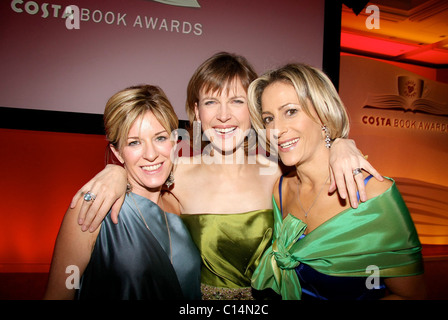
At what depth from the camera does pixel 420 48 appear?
234 inches

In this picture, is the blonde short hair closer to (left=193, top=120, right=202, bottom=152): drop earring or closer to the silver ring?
the silver ring

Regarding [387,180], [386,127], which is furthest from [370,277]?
[386,127]

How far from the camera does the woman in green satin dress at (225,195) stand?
67.8 inches

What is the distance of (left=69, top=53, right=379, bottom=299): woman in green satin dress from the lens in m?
1.72

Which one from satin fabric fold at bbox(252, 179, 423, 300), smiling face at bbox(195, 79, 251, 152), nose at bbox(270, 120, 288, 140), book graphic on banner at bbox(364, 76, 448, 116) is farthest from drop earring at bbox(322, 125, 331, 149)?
book graphic on banner at bbox(364, 76, 448, 116)

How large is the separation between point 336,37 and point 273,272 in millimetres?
2638

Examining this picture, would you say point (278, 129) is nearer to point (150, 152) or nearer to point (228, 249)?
point (150, 152)

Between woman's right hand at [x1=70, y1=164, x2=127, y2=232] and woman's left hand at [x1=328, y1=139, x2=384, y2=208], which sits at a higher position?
woman's left hand at [x1=328, y1=139, x2=384, y2=208]

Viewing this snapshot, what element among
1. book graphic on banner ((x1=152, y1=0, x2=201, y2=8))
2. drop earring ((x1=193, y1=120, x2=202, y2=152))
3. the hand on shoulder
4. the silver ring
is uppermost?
book graphic on banner ((x1=152, y1=0, x2=201, y2=8))

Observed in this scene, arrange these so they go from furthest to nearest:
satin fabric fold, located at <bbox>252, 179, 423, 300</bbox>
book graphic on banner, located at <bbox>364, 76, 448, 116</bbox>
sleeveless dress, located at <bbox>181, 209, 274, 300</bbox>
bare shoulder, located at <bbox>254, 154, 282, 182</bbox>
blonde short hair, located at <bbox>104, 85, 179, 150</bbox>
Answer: book graphic on banner, located at <bbox>364, 76, 448, 116</bbox>
bare shoulder, located at <bbox>254, 154, 282, 182</bbox>
sleeveless dress, located at <bbox>181, 209, 274, 300</bbox>
blonde short hair, located at <bbox>104, 85, 179, 150</bbox>
satin fabric fold, located at <bbox>252, 179, 423, 300</bbox>

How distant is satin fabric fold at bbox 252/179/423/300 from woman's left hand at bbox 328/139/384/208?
0.23 feet

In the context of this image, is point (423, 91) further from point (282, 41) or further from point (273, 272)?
point (273, 272)

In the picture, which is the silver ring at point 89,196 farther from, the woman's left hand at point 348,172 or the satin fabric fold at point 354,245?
the woman's left hand at point 348,172

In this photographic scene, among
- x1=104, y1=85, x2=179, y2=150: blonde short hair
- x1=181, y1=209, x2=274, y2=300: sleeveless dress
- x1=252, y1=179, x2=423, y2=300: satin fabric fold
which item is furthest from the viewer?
x1=181, y1=209, x2=274, y2=300: sleeveless dress
